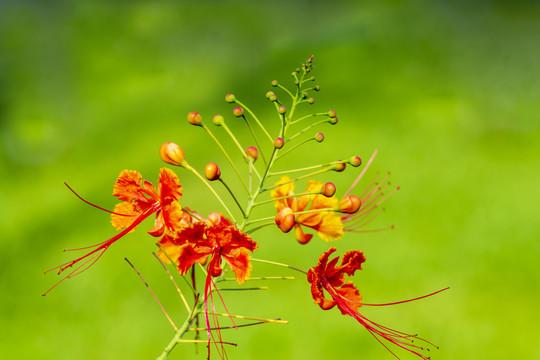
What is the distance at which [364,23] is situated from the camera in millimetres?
3654

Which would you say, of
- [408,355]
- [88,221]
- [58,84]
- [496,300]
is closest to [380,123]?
[496,300]

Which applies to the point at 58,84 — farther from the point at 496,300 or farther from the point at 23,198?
the point at 496,300

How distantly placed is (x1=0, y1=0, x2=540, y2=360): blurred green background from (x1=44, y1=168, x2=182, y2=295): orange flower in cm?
153

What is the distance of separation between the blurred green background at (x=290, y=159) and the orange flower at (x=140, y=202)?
1527 millimetres

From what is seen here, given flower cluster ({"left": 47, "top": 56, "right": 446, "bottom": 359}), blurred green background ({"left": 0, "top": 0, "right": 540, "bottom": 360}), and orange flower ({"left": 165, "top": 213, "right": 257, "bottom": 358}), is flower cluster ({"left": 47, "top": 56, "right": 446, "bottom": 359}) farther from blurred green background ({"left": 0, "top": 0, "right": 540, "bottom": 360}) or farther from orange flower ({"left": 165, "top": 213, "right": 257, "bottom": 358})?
blurred green background ({"left": 0, "top": 0, "right": 540, "bottom": 360})

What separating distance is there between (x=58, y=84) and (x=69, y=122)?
346 millimetres

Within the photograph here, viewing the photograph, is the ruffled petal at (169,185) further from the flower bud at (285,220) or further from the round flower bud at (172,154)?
the flower bud at (285,220)

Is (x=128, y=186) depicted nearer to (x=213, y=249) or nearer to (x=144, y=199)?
(x=144, y=199)

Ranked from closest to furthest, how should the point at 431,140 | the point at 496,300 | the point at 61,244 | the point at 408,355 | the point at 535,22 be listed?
the point at 408,355 → the point at 496,300 → the point at 61,244 → the point at 431,140 → the point at 535,22

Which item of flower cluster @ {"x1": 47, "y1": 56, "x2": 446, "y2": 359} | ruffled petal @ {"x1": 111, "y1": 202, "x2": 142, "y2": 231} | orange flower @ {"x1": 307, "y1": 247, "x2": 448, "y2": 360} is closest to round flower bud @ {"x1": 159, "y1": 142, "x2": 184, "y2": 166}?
flower cluster @ {"x1": 47, "y1": 56, "x2": 446, "y2": 359}

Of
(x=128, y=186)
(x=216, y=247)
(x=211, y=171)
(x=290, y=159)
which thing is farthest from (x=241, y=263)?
(x=290, y=159)

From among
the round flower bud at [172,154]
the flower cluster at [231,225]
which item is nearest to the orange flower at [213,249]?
the flower cluster at [231,225]

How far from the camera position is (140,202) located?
3.38 ft

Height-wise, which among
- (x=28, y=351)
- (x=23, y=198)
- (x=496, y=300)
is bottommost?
(x=496, y=300)
